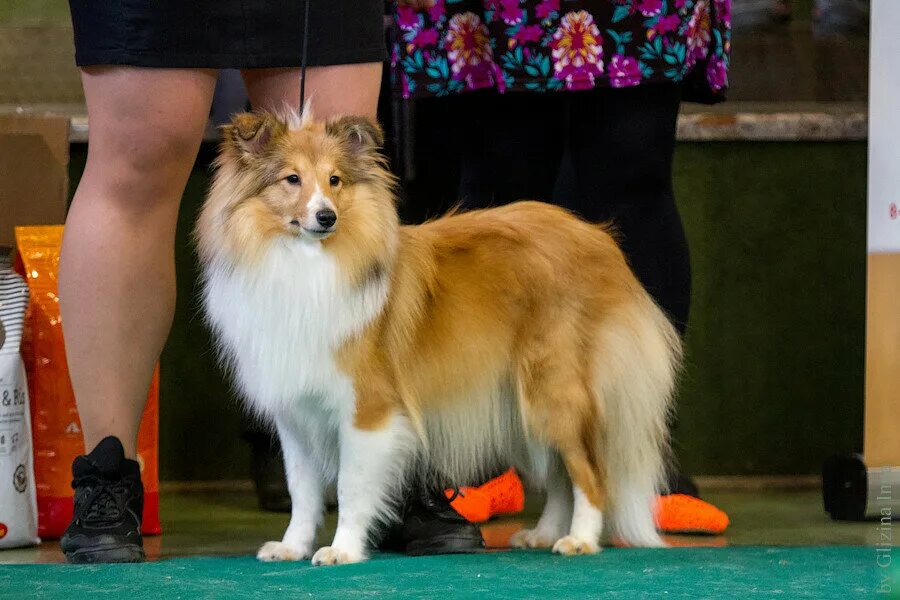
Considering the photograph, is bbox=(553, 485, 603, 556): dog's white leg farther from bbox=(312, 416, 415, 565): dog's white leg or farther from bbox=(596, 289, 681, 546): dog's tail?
bbox=(312, 416, 415, 565): dog's white leg

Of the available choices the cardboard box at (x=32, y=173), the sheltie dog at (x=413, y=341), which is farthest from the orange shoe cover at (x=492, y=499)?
the cardboard box at (x=32, y=173)

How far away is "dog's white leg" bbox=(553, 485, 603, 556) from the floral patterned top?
0.77m

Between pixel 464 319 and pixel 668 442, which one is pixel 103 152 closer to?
pixel 464 319

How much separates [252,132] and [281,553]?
695 mm

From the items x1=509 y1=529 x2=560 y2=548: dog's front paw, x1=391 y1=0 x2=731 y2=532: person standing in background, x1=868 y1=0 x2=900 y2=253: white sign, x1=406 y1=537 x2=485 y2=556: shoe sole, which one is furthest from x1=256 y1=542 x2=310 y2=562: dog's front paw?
x1=868 y1=0 x2=900 y2=253: white sign

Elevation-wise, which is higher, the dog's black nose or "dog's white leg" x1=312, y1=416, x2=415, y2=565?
the dog's black nose

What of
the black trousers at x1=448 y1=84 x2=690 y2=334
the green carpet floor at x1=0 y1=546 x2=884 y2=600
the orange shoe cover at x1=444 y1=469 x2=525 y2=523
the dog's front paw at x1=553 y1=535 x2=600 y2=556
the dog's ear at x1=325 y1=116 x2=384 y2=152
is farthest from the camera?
the orange shoe cover at x1=444 y1=469 x2=525 y2=523

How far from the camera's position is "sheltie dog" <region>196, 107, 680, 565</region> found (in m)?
2.05

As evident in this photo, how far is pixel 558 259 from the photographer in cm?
225

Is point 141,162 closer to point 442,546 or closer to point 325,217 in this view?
point 325,217

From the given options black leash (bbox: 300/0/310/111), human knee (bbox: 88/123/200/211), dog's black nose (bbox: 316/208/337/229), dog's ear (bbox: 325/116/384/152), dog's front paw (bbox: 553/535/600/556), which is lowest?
dog's front paw (bbox: 553/535/600/556)

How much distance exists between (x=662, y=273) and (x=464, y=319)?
48 centimetres

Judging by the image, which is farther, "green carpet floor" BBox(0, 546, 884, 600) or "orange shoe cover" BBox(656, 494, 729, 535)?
"orange shoe cover" BBox(656, 494, 729, 535)

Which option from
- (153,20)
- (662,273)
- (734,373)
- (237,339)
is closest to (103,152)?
(153,20)
